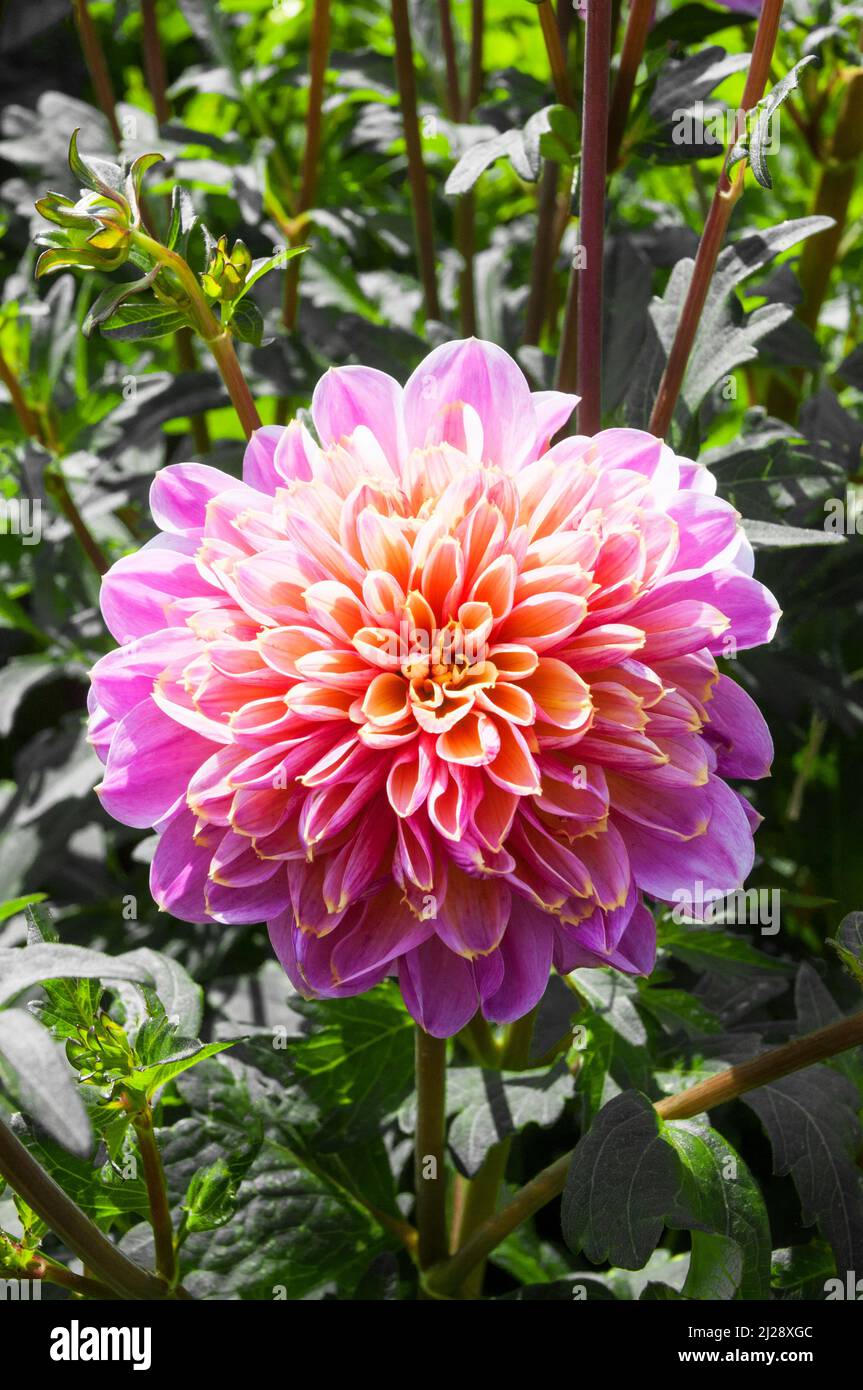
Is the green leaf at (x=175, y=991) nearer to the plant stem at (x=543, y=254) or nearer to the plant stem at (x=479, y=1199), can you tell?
the plant stem at (x=479, y=1199)

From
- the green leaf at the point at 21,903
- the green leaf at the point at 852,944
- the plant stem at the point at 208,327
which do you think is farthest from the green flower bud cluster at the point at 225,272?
the green leaf at the point at 852,944

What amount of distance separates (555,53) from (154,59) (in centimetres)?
45

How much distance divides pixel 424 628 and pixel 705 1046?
0.34m

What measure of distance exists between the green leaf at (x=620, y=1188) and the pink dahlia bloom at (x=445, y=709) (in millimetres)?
97

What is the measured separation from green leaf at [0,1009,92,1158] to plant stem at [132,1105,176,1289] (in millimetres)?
157

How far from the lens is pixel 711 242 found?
65cm

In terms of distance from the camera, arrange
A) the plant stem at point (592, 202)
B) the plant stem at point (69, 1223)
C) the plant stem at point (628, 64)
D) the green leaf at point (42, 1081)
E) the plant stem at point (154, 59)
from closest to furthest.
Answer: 1. the green leaf at point (42, 1081)
2. the plant stem at point (69, 1223)
3. the plant stem at point (592, 202)
4. the plant stem at point (628, 64)
5. the plant stem at point (154, 59)

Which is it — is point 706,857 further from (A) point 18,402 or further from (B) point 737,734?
(A) point 18,402

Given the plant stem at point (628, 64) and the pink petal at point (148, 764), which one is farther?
the plant stem at point (628, 64)

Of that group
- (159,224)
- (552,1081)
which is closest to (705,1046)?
(552,1081)

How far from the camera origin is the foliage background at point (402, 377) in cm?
73

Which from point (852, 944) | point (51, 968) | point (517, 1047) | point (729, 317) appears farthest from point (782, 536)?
point (51, 968)
